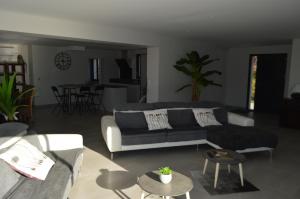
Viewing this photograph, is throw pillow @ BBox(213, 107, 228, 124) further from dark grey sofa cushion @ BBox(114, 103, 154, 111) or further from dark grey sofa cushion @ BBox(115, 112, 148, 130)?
dark grey sofa cushion @ BBox(115, 112, 148, 130)

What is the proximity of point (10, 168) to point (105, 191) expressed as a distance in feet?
3.72

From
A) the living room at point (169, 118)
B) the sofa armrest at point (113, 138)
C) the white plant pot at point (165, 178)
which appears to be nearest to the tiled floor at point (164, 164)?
the living room at point (169, 118)

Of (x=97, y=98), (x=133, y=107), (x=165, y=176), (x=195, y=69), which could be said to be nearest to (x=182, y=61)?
(x=195, y=69)

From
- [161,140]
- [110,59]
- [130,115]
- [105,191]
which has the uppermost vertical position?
[110,59]

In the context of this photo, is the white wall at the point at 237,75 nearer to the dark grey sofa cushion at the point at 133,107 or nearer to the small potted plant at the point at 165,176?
the dark grey sofa cushion at the point at 133,107

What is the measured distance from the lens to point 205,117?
4.86 metres

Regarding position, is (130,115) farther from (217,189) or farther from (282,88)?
(282,88)

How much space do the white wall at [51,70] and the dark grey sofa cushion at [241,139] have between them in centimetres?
728

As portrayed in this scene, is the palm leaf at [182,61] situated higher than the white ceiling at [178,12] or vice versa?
the white ceiling at [178,12]

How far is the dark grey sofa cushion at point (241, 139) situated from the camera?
3.98 meters

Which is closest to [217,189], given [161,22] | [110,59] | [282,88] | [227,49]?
[161,22]

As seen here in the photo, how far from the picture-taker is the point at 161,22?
4867 mm

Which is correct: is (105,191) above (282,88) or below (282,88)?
below

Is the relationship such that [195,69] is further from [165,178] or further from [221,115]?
[165,178]
